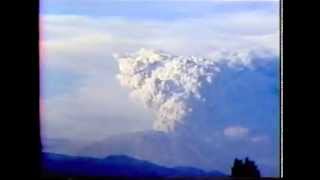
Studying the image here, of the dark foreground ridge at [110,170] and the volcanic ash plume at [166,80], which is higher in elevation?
the volcanic ash plume at [166,80]

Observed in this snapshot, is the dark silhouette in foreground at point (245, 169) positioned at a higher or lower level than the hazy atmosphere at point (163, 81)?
lower

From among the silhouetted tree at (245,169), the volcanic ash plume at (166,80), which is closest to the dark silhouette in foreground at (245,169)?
the silhouetted tree at (245,169)

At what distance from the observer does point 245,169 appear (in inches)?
84.7

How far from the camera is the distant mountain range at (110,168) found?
2.14m

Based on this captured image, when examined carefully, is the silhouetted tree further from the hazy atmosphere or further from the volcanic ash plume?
the volcanic ash plume

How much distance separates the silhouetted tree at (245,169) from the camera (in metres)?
2.15

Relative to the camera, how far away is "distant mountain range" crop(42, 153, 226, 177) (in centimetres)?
214

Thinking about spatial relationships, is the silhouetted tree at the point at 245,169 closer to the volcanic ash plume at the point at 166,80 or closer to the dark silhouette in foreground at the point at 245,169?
the dark silhouette in foreground at the point at 245,169

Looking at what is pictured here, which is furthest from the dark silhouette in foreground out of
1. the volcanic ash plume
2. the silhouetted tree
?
the volcanic ash plume

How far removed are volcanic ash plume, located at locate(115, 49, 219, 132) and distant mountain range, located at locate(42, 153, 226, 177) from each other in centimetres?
14

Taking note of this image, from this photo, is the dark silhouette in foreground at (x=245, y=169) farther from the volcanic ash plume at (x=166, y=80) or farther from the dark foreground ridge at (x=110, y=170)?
the volcanic ash plume at (x=166, y=80)

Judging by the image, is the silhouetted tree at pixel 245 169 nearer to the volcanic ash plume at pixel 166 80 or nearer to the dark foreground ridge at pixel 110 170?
the dark foreground ridge at pixel 110 170

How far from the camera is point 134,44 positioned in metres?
2.19
